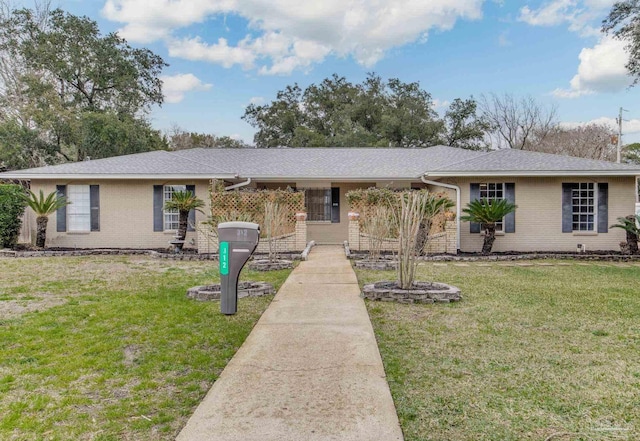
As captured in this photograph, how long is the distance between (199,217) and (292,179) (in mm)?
3479

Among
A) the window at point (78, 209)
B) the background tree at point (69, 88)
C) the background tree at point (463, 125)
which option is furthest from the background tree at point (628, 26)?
the background tree at point (69, 88)

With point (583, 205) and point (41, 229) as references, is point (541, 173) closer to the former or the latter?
point (583, 205)

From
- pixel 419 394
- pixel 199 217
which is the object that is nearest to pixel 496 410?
pixel 419 394

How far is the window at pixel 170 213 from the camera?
46.2 feet

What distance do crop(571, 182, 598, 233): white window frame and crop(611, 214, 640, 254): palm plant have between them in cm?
78

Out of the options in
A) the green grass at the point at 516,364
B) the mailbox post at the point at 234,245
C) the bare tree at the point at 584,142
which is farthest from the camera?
the bare tree at the point at 584,142

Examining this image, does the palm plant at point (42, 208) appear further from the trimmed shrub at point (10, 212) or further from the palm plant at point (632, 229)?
the palm plant at point (632, 229)

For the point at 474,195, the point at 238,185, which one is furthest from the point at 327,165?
the point at 474,195

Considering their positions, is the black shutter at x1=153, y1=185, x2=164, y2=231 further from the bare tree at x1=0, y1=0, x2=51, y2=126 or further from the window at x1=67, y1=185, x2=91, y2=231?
the bare tree at x1=0, y1=0, x2=51, y2=126

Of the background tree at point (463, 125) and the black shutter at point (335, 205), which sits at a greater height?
the background tree at point (463, 125)

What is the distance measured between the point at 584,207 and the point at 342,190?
8030mm

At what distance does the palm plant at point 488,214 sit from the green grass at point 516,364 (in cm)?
474

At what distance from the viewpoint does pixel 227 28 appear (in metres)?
19.2

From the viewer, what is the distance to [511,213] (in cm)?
1328
